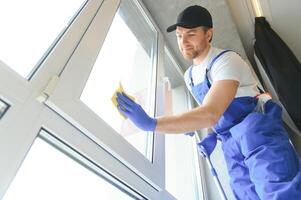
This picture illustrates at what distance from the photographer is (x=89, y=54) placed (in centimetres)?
108

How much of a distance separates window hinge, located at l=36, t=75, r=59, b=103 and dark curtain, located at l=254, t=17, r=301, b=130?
179 cm

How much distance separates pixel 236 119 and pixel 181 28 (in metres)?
0.61

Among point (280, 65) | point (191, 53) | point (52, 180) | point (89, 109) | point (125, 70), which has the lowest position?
point (52, 180)

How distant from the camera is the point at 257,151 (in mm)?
1174

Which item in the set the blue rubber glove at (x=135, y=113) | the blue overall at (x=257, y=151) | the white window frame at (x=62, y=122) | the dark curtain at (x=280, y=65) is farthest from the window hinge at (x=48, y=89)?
the dark curtain at (x=280, y=65)

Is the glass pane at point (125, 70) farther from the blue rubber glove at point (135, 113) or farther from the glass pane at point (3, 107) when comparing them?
the glass pane at point (3, 107)

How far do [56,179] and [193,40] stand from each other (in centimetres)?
109

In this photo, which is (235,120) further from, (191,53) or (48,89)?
(48,89)

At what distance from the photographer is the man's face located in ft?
5.12

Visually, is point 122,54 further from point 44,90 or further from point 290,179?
point 290,179

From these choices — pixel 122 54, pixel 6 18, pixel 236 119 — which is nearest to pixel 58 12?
pixel 6 18

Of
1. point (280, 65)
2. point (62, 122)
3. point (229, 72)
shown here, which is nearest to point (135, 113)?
point (62, 122)

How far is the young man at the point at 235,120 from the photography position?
1080mm

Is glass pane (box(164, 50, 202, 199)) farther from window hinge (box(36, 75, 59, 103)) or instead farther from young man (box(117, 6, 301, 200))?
window hinge (box(36, 75, 59, 103))
